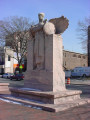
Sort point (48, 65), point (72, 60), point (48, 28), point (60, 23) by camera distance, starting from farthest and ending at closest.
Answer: point (72, 60) → point (60, 23) → point (48, 28) → point (48, 65)

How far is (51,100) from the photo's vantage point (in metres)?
7.41

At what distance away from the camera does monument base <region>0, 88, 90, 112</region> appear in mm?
6941

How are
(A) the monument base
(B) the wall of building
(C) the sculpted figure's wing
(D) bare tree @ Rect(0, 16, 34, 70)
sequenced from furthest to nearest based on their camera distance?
(B) the wall of building < (D) bare tree @ Rect(0, 16, 34, 70) < (C) the sculpted figure's wing < (A) the monument base

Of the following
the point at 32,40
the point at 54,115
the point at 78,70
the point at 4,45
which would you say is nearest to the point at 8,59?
the point at 4,45

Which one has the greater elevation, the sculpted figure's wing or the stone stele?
the sculpted figure's wing

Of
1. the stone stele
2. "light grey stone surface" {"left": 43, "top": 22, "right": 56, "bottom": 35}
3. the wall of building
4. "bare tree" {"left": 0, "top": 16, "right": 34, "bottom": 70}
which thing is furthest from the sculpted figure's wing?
the wall of building

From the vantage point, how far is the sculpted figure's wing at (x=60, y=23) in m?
9.21

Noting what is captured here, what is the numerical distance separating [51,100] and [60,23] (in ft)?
14.1

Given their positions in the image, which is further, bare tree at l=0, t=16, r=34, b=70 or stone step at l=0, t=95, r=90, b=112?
bare tree at l=0, t=16, r=34, b=70

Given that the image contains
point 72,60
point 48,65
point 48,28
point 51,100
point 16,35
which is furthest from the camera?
point 72,60

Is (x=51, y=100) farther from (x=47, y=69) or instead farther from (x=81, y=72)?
(x=81, y=72)

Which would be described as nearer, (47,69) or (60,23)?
(47,69)

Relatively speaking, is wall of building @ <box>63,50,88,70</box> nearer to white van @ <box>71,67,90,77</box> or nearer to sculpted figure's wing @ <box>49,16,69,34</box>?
white van @ <box>71,67,90,77</box>

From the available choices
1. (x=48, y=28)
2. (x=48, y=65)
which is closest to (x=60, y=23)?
(x=48, y=28)
